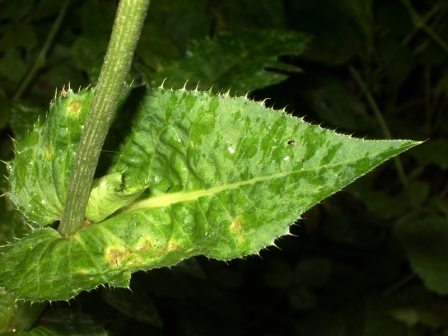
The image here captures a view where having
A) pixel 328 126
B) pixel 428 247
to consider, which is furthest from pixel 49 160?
pixel 328 126

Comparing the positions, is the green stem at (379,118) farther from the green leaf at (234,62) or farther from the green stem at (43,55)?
the green stem at (43,55)

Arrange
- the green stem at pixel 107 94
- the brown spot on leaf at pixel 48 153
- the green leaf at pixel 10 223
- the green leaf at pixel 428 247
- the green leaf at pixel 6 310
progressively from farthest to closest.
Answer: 1. the green leaf at pixel 428 247
2. the green leaf at pixel 10 223
3. the green leaf at pixel 6 310
4. the brown spot on leaf at pixel 48 153
5. the green stem at pixel 107 94

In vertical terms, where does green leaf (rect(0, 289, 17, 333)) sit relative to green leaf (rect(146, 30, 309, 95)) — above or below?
below

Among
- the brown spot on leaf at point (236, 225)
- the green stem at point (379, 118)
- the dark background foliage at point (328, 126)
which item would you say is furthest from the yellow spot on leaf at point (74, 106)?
the green stem at point (379, 118)

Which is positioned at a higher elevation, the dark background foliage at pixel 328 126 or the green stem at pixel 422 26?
the green stem at pixel 422 26

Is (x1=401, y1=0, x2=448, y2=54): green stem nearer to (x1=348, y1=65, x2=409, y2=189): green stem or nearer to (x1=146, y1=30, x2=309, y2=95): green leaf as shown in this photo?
(x1=348, y1=65, x2=409, y2=189): green stem

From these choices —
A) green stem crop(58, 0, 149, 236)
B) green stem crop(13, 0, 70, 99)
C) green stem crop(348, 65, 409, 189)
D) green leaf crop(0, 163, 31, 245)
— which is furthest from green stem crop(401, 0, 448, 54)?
green stem crop(58, 0, 149, 236)
